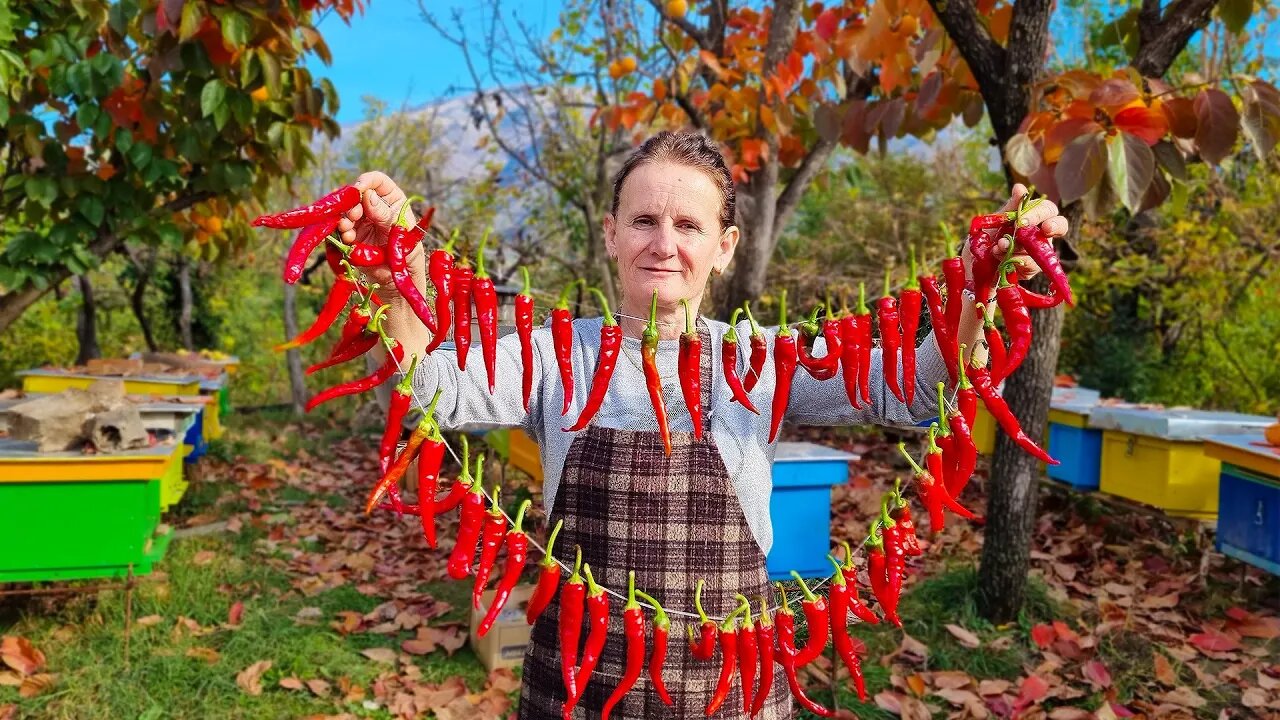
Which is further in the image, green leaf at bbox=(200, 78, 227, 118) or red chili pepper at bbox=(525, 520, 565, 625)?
green leaf at bbox=(200, 78, 227, 118)

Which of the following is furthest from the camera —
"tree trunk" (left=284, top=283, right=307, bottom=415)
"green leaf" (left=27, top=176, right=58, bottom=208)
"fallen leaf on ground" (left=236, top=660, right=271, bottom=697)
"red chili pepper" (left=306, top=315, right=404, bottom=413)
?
"tree trunk" (left=284, top=283, right=307, bottom=415)

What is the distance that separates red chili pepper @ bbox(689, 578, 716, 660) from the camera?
6.11 feet

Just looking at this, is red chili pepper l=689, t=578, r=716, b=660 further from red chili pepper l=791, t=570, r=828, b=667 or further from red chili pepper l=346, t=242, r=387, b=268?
red chili pepper l=346, t=242, r=387, b=268

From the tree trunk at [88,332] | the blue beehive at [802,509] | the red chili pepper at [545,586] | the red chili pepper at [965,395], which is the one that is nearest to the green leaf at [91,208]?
the tree trunk at [88,332]

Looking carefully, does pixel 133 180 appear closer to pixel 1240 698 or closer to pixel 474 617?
pixel 474 617

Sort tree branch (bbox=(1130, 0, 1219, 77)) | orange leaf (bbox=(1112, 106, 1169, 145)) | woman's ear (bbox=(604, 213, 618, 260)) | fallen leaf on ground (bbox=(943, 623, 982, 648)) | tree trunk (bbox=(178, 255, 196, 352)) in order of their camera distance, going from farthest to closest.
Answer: tree trunk (bbox=(178, 255, 196, 352)) < fallen leaf on ground (bbox=(943, 623, 982, 648)) < tree branch (bbox=(1130, 0, 1219, 77)) < orange leaf (bbox=(1112, 106, 1169, 145)) < woman's ear (bbox=(604, 213, 618, 260))

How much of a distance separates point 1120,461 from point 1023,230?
4.66 m

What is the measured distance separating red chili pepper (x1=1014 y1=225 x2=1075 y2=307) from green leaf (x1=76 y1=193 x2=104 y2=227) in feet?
16.4

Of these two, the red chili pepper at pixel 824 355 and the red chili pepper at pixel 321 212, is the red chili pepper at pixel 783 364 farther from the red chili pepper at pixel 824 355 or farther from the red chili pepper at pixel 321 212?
the red chili pepper at pixel 321 212

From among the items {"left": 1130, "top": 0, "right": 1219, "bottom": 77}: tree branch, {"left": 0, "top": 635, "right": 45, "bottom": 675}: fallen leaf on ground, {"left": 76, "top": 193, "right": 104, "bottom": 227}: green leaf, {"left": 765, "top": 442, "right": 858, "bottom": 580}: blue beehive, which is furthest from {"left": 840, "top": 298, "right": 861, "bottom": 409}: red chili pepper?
{"left": 76, "top": 193, "right": 104, "bottom": 227}: green leaf

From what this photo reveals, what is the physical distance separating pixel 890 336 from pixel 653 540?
65 cm

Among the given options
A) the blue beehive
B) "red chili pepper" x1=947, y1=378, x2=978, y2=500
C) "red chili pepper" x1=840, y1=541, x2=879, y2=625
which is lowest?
the blue beehive

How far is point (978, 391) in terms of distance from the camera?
6.04 feet

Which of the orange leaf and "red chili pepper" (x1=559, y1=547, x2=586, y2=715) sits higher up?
the orange leaf
